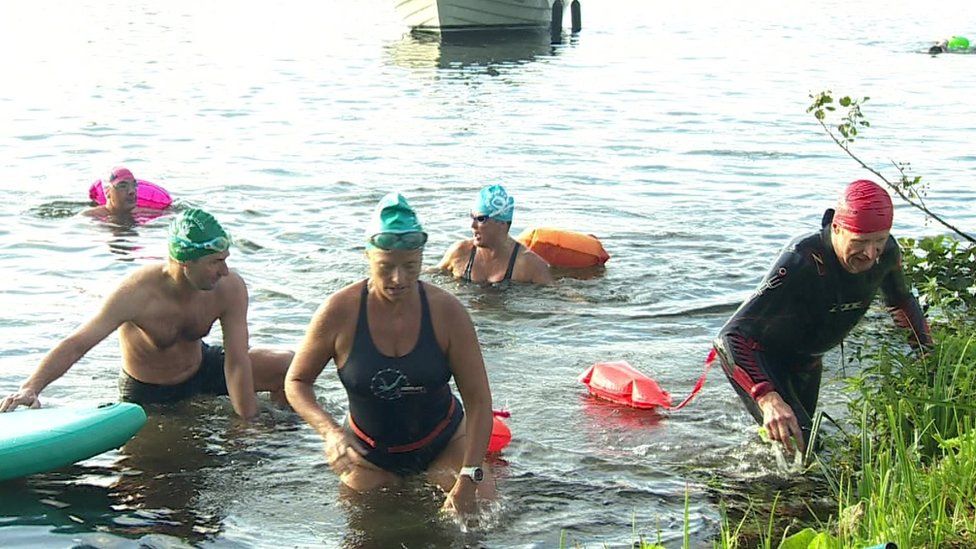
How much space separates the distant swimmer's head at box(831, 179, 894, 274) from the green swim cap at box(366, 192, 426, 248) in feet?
6.52

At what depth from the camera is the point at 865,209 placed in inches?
229

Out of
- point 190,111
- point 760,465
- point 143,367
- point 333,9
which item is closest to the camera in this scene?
point 760,465

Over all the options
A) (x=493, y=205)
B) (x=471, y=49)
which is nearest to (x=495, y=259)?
(x=493, y=205)

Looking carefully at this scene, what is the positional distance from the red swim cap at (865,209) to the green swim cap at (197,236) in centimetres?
323

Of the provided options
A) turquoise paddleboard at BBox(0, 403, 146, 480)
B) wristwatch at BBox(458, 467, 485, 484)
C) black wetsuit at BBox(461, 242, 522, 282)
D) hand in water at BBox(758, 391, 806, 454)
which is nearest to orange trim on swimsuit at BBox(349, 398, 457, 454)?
wristwatch at BBox(458, 467, 485, 484)

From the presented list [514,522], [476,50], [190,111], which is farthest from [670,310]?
[476,50]

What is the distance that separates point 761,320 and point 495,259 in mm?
4813

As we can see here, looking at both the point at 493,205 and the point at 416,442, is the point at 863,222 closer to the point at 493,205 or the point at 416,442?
the point at 416,442

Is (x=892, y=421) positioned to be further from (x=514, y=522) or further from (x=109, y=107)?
(x=109, y=107)

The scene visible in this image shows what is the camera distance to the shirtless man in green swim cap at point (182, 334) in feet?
22.3

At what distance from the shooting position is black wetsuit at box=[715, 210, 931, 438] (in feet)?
20.3

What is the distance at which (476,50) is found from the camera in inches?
1292

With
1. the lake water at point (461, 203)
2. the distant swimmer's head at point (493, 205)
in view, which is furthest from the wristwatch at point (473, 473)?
the distant swimmer's head at point (493, 205)

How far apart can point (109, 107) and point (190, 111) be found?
149 cm
